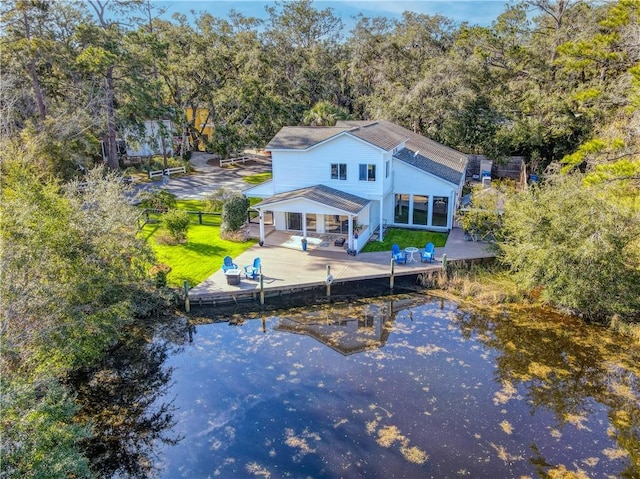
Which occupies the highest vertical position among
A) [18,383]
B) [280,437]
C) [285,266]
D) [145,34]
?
[145,34]

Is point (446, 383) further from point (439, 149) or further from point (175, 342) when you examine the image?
point (439, 149)

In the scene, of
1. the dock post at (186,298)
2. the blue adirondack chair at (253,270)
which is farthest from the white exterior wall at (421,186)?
the dock post at (186,298)

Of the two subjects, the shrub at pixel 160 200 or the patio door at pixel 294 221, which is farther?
the shrub at pixel 160 200

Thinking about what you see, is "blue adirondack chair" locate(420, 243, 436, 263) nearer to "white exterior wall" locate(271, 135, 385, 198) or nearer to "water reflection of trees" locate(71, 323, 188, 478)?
"white exterior wall" locate(271, 135, 385, 198)

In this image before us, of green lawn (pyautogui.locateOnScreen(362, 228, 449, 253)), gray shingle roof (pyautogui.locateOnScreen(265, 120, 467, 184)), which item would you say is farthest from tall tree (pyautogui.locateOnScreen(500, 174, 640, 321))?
gray shingle roof (pyautogui.locateOnScreen(265, 120, 467, 184))

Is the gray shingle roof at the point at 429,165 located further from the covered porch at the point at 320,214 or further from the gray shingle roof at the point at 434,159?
the covered porch at the point at 320,214

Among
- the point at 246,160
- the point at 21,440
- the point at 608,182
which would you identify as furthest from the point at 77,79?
the point at 608,182
